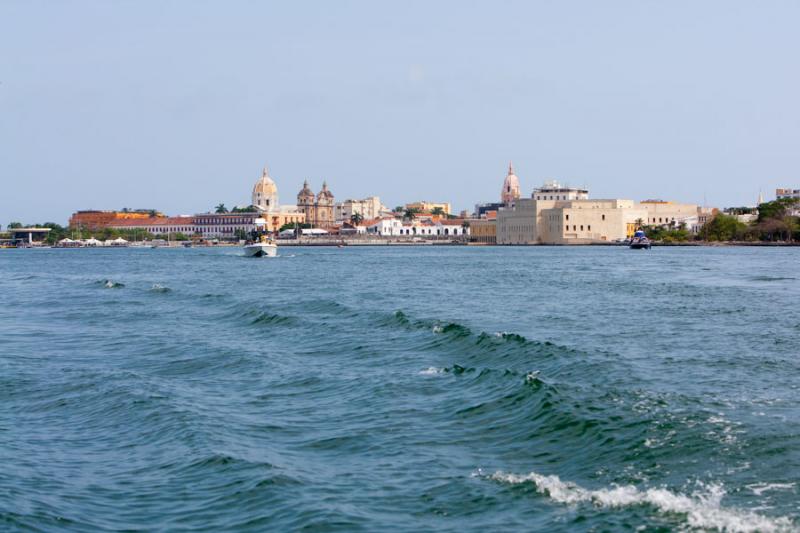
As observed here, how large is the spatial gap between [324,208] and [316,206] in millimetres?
2065

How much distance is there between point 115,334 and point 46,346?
8.41ft

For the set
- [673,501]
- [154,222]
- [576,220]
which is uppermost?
[154,222]

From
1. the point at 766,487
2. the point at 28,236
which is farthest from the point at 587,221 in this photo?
the point at 766,487

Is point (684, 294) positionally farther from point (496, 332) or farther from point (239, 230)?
point (239, 230)

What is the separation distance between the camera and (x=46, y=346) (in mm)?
20875

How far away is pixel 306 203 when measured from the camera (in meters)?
189

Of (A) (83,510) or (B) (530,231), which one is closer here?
(A) (83,510)

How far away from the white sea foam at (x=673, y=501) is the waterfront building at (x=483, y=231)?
14860cm

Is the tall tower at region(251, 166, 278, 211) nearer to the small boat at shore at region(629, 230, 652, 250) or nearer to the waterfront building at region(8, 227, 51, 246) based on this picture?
the waterfront building at region(8, 227, 51, 246)

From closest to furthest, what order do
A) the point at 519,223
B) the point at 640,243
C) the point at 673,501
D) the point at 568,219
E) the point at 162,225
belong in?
the point at 673,501 < the point at 640,243 < the point at 568,219 < the point at 519,223 < the point at 162,225

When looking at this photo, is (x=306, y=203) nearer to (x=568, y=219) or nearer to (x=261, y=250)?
(x=568, y=219)

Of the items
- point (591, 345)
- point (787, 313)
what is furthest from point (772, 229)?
point (591, 345)

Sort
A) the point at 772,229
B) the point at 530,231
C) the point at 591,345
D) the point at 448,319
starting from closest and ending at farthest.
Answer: the point at 591,345
the point at 448,319
the point at 772,229
the point at 530,231

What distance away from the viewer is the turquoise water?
9.08 meters
